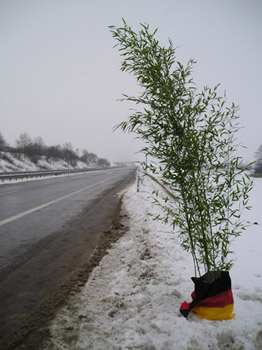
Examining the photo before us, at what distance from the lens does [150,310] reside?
8.60ft

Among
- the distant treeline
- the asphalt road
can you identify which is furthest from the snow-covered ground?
the distant treeline

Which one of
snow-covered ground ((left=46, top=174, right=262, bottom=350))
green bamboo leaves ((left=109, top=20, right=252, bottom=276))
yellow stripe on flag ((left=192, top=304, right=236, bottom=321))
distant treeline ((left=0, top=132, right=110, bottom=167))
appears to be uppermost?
distant treeline ((left=0, top=132, right=110, bottom=167))

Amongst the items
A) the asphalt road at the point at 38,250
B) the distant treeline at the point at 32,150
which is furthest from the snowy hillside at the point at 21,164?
the asphalt road at the point at 38,250

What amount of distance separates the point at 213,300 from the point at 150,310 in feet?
2.58

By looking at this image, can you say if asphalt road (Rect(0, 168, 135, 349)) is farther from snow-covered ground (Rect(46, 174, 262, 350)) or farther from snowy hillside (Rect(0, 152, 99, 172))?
snowy hillside (Rect(0, 152, 99, 172))

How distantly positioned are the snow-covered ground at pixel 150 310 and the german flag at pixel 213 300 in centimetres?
8

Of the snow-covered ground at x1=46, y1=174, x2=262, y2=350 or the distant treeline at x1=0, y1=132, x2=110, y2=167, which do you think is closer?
the snow-covered ground at x1=46, y1=174, x2=262, y2=350

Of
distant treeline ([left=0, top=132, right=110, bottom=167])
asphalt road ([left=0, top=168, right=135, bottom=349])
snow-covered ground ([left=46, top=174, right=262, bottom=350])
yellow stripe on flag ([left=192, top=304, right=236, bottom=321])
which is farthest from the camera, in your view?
distant treeline ([left=0, top=132, right=110, bottom=167])

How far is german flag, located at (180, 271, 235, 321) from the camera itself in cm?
234

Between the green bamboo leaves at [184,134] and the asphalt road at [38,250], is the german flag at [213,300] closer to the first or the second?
the green bamboo leaves at [184,134]

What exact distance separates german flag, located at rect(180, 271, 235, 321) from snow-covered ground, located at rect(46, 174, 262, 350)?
0.26ft

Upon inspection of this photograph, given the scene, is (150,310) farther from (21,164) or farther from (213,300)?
(21,164)

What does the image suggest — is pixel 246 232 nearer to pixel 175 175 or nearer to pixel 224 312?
pixel 224 312

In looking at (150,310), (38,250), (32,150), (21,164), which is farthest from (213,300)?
(32,150)
